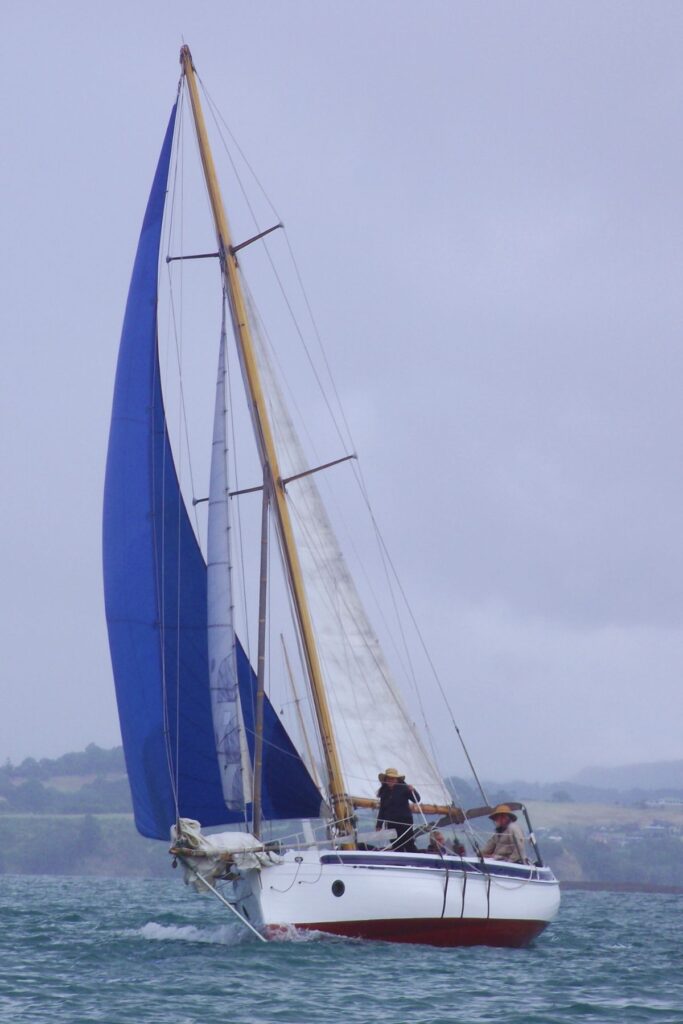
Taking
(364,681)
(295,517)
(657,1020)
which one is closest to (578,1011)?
(657,1020)

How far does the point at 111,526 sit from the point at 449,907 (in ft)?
28.3

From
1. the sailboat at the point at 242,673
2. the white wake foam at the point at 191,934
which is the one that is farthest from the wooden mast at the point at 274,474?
the white wake foam at the point at 191,934

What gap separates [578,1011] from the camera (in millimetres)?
16344

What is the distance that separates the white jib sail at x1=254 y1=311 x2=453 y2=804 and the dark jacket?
2.33ft

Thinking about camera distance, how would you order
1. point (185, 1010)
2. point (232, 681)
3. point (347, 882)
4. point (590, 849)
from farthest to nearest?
point (590, 849)
point (232, 681)
point (347, 882)
point (185, 1010)

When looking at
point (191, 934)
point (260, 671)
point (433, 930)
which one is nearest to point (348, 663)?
point (260, 671)

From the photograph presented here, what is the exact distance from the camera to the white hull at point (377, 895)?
20.5 metres

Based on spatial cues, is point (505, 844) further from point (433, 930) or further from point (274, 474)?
point (274, 474)

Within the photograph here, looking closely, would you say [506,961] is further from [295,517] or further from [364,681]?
[295,517]

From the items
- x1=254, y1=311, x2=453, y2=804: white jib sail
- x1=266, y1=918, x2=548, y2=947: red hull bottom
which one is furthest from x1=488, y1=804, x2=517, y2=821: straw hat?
x1=266, y1=918, x2=548, y2=947: red hull bottom

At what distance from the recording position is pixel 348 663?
78.3 feet

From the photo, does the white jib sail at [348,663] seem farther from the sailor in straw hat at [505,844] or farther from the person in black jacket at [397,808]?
the sailor in straw hat at [505,844]

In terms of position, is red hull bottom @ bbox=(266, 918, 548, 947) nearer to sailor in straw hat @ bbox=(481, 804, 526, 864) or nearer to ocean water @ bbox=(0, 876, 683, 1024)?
ocean water @ bbox=(0, 876, 683, 1024)

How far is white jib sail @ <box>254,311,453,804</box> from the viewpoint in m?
23.4
